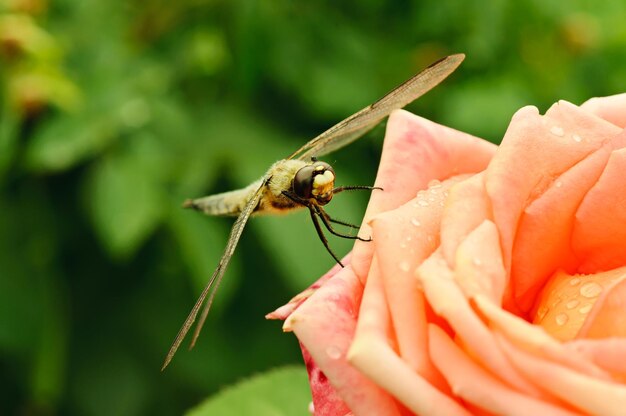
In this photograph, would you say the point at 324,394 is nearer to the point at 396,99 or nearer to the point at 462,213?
the point at 462,213

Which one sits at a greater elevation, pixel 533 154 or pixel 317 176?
pixel 533 154

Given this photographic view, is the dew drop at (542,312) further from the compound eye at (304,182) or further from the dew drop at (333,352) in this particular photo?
the compound eye at (304,182)

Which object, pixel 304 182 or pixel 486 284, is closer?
pixel 486 284

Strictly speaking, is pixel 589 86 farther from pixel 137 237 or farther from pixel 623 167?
pixel 623 167

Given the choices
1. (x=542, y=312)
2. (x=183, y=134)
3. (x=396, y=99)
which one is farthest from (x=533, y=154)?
(x=183, y=134)

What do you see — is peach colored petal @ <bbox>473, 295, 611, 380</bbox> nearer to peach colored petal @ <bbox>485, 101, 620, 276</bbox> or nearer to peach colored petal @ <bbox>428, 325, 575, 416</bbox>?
A: peach colored petal @ <bbox>428, 325, 575, 416</bbox>

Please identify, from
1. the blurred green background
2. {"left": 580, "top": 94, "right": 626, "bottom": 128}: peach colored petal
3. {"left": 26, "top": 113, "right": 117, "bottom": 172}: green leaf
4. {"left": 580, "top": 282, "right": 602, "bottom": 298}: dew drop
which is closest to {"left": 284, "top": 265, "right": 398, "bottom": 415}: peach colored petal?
{"left": 580, "top": 282, "right": 602, "bottom": 298}: dew drop

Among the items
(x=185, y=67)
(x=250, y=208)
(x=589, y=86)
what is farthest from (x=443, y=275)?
(x=589, y=86)
